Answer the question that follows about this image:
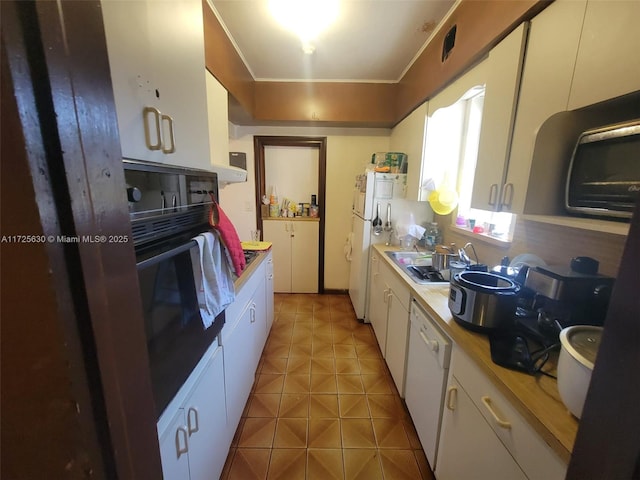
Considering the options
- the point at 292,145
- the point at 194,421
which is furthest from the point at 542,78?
the point at 292,145

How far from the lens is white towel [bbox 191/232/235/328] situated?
91 centimetres

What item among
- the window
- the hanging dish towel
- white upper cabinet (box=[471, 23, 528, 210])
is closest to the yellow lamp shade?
the window

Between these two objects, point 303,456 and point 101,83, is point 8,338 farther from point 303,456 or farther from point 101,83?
point 303,456

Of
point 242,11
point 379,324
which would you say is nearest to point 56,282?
point 242,11

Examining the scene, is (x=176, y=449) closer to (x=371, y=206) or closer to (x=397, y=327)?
(x=397, y=327)

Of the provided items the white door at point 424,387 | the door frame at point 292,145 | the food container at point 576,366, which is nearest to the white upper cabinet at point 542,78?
the food container at point 576,366

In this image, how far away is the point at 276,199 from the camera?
3416mm

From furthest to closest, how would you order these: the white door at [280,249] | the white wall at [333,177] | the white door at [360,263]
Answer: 1. the white door at [280,249]
2. the white wall at [333,177]
3. the white door at [360,263]

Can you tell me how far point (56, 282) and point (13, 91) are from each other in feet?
0.65

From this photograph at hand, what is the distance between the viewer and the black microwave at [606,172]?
0.75 meters

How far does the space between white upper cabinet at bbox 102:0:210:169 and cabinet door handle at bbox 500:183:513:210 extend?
1271 mm

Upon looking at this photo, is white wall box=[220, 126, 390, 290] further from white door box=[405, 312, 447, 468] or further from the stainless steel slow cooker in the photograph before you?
the stainless steel slow cooker

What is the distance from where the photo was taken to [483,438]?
849 mm

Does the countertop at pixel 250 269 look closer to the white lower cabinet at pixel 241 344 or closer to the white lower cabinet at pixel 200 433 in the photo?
the white lower cabinet at pixel 241 344
